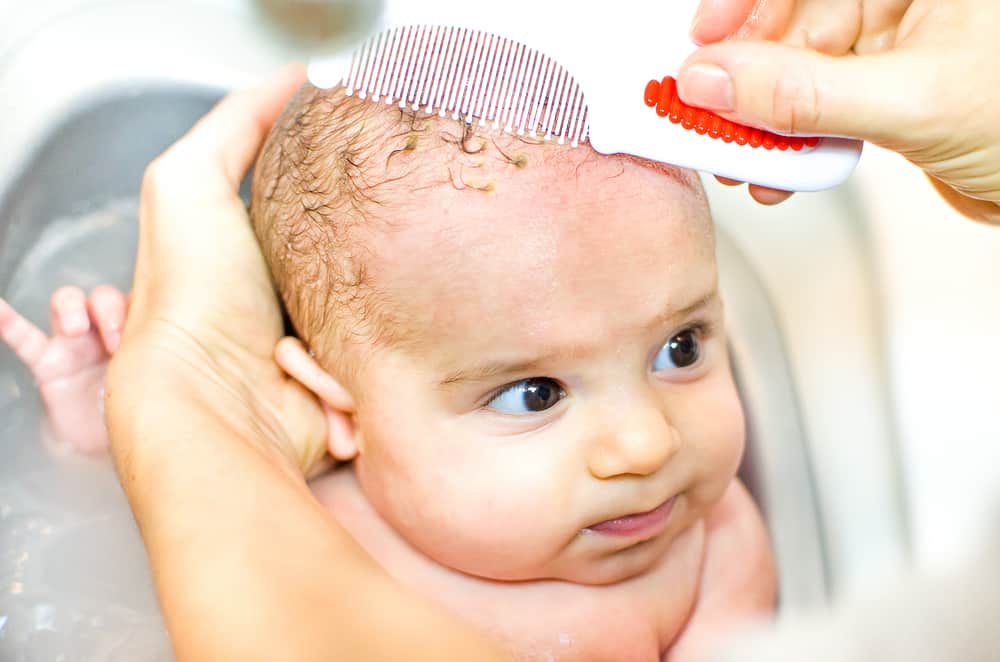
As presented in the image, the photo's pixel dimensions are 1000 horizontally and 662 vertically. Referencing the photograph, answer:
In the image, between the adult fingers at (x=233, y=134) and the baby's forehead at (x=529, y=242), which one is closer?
the baby's forehead at (x=529, y=242)

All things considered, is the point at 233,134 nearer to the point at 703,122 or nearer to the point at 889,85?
the point at 703,122

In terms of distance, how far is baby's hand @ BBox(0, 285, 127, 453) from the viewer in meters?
1.19

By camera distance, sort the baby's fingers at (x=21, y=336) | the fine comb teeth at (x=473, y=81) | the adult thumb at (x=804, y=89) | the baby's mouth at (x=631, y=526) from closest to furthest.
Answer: the adult thumb at (x=804, y=89) < the fine comb teeth at (x=473, y=81) < the baby's mouth at (x=631, y=526) < the baby's fingers at (x=21, y=336)

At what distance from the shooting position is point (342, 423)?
112cm

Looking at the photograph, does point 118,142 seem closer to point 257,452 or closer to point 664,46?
point 257,452

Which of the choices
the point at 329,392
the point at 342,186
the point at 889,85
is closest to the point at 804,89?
the point at 889,85

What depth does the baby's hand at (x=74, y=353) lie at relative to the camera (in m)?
1.19

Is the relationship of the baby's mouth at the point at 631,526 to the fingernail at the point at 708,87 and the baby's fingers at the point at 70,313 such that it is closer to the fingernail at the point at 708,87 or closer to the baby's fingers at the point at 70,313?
the fingernail at the point at 708,87

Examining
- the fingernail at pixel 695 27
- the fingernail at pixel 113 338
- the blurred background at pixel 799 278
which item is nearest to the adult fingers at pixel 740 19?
the fingernail at pixel 695 27

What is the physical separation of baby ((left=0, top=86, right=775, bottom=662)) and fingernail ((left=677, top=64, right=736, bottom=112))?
119 mm

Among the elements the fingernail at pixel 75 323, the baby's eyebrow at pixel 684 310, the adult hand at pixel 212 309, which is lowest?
the fingernail at pixel 75 323

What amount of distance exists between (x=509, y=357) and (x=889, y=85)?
39cm

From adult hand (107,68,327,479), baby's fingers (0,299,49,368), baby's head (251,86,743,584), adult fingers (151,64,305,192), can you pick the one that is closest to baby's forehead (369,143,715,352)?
baby's head (251,86,743,584)

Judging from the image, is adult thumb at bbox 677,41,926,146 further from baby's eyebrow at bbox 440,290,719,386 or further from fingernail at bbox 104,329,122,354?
fingernail at bbox 104,329,122,354
